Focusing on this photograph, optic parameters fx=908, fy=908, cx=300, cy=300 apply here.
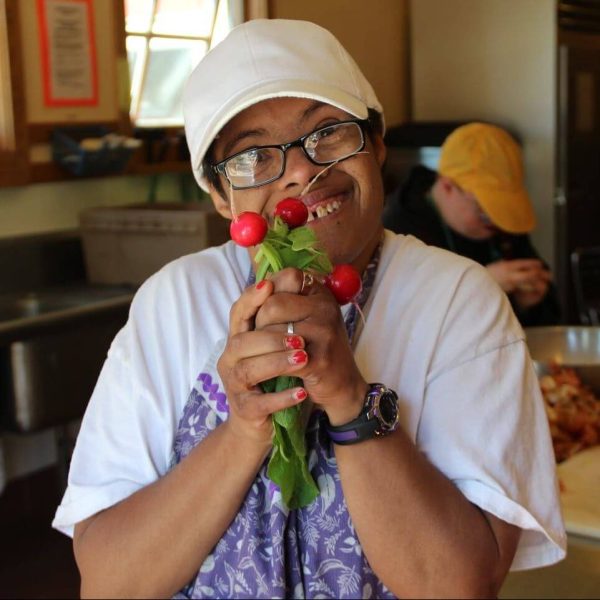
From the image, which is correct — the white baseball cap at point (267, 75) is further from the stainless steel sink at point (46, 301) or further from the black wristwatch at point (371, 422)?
the stainless steel sink at point (46, 301)

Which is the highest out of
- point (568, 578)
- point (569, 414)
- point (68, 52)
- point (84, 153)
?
point (68, 52)

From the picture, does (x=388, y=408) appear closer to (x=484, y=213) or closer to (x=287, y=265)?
(x=287, y=265)

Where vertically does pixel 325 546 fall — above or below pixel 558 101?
below

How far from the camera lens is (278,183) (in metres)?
1.10

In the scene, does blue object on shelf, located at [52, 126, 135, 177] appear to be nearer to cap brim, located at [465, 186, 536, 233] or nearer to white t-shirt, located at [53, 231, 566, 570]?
cap brim, located at [465, 186, 536, 233]

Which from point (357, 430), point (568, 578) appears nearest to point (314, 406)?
point (357, 430)

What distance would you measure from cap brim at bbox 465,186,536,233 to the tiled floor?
5.71 feet

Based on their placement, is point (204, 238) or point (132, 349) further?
point (204, 238)

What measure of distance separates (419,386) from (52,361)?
1.77 m

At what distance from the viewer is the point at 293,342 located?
0.86m

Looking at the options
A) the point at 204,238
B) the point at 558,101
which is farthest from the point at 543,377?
the point at 558,101

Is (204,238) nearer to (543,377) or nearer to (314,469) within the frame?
(543,377)

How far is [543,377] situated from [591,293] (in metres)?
1.95

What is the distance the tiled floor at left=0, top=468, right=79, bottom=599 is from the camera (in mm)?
2889
